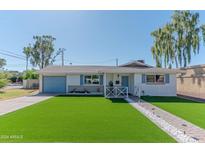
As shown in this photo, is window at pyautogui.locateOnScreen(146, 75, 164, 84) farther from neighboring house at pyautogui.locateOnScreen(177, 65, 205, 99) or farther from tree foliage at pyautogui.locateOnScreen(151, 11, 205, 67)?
tree foliage at pyautogui.locateOnScreen(151, 11, 205, 67)

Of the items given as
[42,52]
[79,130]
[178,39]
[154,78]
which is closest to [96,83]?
[154,78]

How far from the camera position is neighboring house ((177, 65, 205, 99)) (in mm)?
21222

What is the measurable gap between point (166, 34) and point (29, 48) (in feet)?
85.5

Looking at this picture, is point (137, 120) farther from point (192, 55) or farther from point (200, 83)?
point (192, 55)

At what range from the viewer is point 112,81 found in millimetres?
21500

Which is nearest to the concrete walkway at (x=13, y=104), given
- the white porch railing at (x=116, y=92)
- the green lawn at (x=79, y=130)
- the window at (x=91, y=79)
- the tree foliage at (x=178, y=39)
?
the green lawn at (x=79, y=130)

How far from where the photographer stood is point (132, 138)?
5.85 m

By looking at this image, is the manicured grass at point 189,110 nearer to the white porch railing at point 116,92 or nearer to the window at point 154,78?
the white porch railing at point 116,92

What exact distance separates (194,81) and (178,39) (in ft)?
26.7

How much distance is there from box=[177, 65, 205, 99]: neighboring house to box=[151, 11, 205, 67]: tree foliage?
4.39 meters

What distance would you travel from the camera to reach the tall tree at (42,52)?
128ft

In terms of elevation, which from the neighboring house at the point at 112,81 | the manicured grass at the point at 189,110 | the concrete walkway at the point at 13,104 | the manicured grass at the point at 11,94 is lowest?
the manicured grass at the point at 189,110

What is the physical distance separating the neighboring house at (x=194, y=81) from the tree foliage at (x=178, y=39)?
4390 millimetres
